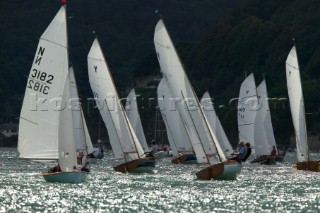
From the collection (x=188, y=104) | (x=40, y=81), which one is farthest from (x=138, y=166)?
(x=40, y=81)

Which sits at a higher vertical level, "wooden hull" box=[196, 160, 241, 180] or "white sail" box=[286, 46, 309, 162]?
"white sail" box=[286, 46, 309, 162]

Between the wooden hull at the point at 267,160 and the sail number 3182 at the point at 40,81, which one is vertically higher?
the sail number 3182 at the point at 40,81

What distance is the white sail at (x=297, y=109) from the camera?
8462cm

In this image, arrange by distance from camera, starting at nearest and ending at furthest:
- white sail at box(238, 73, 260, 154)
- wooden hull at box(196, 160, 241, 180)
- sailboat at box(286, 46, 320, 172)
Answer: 1. wooden hull at box(196, 160, 241, 180)
2. sailboat at box(286, 46, 320, 172)
3. white sail at box(238, 73, 260, 154)

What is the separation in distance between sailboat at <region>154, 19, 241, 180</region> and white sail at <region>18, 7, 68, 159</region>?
827cm

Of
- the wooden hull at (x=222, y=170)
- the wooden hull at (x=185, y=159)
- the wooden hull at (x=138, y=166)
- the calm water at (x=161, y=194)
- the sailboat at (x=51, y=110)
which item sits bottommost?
the calm water at (x=161, y=194)

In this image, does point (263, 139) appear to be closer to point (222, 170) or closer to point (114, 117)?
point (114, 117)

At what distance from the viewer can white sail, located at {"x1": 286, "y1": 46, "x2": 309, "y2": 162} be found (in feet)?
278

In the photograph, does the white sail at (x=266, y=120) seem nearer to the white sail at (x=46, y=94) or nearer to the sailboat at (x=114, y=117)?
the sailboat at (x=114, y=117)

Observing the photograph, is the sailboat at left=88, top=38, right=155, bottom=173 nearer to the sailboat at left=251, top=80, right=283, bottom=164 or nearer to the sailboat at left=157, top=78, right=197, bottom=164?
the sailboat at left=251, top=80, right=283, bottom=164

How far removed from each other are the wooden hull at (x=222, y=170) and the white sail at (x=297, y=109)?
1527cm

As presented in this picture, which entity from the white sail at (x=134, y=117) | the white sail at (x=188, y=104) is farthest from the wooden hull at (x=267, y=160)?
the white sail at (x=188, y=104)

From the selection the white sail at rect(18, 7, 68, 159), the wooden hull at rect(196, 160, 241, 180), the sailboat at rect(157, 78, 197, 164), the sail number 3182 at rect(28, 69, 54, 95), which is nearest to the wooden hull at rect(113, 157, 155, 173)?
the wooden hull at rect(196, 160, 241, 180)

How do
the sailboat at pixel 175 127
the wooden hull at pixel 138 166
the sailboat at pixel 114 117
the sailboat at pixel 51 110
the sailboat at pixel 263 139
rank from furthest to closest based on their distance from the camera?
the sailboat at pixel 175 127, the sailboat at pixel 263 139, the sailboat at pixel 114 117, the wooden hull at pixel 138 166, the sailboat at pixel 51 110
